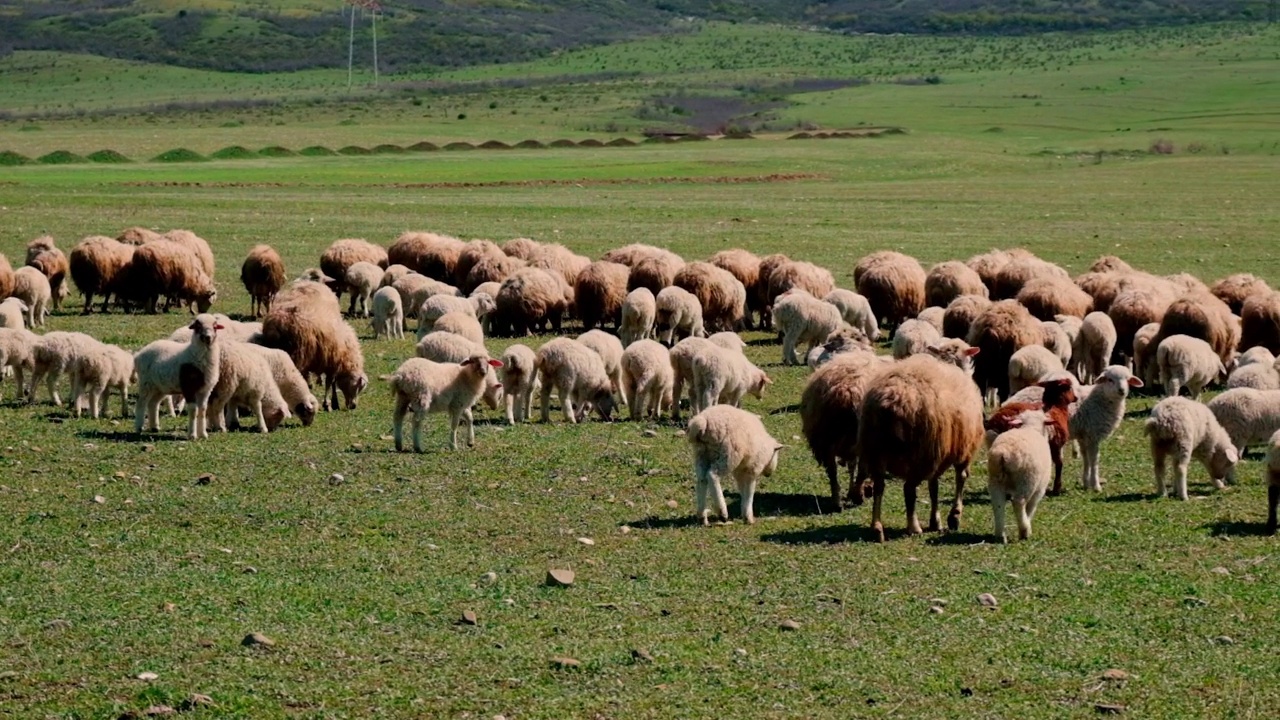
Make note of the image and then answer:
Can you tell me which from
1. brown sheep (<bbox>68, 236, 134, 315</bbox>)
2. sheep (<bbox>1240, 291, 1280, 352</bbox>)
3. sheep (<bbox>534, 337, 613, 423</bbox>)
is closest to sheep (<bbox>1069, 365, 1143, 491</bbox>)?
sheep (<bbox>534, 337, 613, 423</bbox>)

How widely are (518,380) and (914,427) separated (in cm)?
656

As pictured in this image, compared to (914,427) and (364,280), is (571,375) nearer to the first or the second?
(914,427)

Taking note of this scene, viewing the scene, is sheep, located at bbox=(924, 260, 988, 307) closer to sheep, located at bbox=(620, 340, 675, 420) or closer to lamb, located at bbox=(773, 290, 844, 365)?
lamb, located at bbox=(773, 290, 844, 365)

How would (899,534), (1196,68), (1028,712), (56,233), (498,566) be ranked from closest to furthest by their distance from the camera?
(1028,712)
(498,566)
(899,534)
(56,233)
(1196,68)

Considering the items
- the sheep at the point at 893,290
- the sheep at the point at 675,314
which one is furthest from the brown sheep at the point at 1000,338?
the sheep at the point at 893,290

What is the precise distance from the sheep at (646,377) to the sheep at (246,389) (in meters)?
3.71

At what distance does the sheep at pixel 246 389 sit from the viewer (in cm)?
1744

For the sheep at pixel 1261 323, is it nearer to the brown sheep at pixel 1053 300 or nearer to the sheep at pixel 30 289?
the brown sheep at pixel 1053 300

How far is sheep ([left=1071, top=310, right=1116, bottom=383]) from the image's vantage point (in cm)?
2150

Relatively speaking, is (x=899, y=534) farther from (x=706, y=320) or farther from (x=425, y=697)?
(x=706, y=320)

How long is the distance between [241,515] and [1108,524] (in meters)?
7.05

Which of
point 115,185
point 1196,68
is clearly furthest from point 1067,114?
point 115,185

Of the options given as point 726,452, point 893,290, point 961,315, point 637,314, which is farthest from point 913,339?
point 726,452

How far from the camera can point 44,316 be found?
2677 cm
